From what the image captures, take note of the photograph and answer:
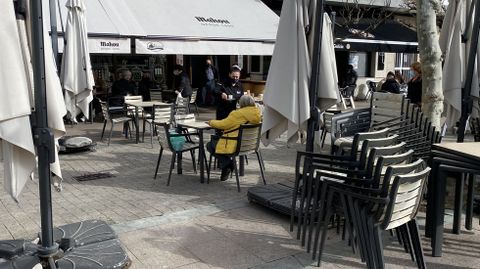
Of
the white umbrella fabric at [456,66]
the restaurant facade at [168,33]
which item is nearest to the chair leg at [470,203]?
the white umbrella fabric at [456,66]

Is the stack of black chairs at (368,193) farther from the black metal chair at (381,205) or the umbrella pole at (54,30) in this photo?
the umbrella pole at (54,30)

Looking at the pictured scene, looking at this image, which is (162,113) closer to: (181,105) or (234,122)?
(181,105)

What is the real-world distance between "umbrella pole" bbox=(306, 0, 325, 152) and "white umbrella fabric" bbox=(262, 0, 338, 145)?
0.06 m

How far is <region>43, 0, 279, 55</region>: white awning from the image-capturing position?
35.0ft

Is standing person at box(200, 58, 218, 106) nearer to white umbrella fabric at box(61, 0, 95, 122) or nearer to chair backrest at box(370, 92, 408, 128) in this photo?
white umbrella fabric at box(61, 0, 95, 122)

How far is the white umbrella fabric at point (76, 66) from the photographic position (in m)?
7.50

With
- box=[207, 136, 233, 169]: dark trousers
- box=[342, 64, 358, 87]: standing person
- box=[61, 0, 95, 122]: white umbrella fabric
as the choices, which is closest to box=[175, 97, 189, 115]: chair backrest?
box=[61, 0, 95, 122]: white umbrella fabric

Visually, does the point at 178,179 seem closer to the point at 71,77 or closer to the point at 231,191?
the point at 231,191

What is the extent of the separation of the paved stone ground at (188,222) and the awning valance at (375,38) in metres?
9.33

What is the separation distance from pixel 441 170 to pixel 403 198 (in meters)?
0.84

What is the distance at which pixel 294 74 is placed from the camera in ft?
14.4

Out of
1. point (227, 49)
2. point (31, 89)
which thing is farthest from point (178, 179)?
point (227, 49)

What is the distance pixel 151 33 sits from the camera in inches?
437

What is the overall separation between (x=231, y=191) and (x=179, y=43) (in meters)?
5.80
